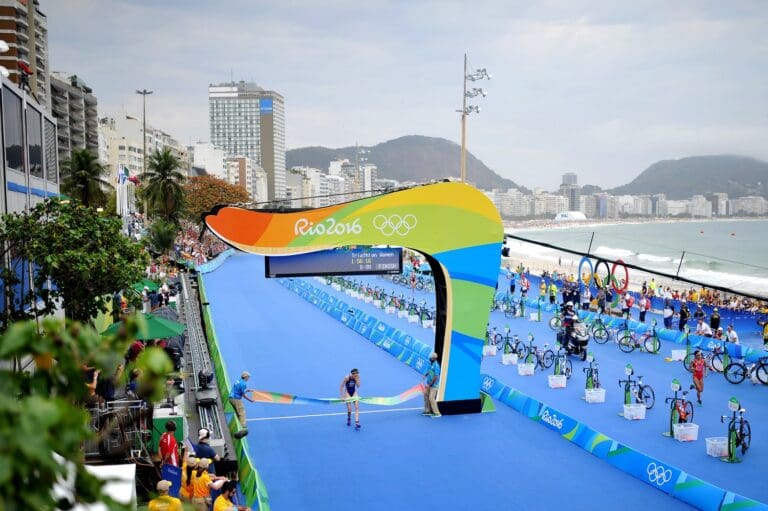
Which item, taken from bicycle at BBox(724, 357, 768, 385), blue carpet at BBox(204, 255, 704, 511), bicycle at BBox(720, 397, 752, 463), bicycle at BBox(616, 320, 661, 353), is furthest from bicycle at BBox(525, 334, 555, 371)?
bicycle at BBox(720, 397, 752, 463)

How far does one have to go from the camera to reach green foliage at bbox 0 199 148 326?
11.2 metres

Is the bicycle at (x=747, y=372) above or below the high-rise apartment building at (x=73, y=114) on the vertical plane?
below

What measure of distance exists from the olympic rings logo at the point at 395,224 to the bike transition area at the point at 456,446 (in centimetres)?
406

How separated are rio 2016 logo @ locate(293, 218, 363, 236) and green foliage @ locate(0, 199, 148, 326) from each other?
10.9 feet

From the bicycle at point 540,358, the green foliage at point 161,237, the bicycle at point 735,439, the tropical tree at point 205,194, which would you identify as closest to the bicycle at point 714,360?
the bicycle at point 540,358

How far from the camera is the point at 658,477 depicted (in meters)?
11.8

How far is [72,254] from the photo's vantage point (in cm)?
1138

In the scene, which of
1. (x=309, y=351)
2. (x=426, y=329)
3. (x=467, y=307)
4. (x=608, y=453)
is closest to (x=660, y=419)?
(x=608, y=453)

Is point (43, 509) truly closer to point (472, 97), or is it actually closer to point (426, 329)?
point (426, 329)

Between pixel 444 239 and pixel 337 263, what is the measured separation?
2408 mm

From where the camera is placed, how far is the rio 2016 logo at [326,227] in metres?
15.2

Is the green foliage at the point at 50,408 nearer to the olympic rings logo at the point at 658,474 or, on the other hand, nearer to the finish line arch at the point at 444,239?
the olympic rings logo at the point at 658,474

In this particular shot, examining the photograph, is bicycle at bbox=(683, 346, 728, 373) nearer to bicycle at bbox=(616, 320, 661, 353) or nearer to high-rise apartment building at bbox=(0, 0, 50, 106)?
bicycle at bbox=(616, 320, 661, 353)

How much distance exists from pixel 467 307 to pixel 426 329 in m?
12.8
